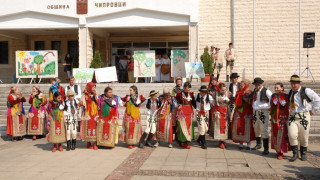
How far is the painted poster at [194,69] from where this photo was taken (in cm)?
1536

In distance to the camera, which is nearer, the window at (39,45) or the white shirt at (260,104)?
the white shirt at (260,104)

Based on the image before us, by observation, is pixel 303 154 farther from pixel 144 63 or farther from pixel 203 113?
pixel 144 63

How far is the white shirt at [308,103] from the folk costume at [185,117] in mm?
2484

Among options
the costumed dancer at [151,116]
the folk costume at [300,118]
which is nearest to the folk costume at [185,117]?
the costumed dancer at [151,116]

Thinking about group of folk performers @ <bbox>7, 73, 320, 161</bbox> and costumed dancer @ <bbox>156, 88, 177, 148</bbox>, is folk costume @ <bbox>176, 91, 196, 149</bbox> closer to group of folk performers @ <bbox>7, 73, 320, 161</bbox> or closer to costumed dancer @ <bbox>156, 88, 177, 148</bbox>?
group of folk performers @ <bbox>7, 73, 320, 161</bbox>

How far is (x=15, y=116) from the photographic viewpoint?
10.1m

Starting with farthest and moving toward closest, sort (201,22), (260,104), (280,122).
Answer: (201,22)
(260,104)
(280,122)

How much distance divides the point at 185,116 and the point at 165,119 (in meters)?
0.53

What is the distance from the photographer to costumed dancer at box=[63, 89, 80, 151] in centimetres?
849

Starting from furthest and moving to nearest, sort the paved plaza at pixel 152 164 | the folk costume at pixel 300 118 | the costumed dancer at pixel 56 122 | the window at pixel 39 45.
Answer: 1. the window at pixel 39 45
2. the costumed dancer at pixel 56 122
3. the folk costume at pixel 300 118
4. the paved plaza at pixel 152 164

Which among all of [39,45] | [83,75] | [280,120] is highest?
[39,45]

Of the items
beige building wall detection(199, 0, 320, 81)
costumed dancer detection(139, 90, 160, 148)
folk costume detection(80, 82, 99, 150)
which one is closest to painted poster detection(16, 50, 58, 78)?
folk costume detection(80, 82, 99, 150)

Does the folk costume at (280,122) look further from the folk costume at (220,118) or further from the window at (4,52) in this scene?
the window at (4,52)

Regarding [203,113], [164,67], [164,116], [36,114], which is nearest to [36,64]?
[36,114]
